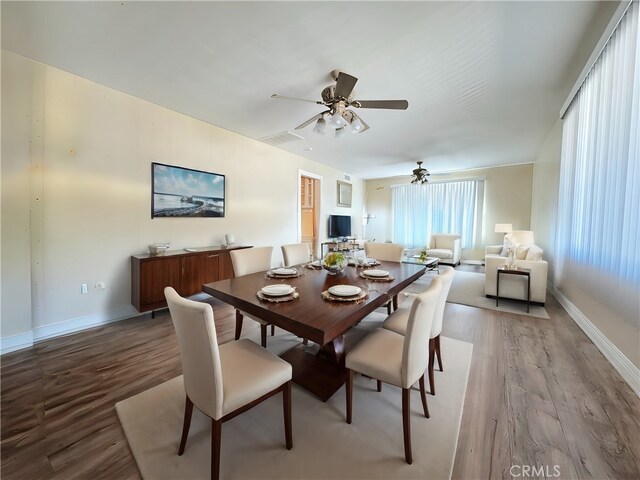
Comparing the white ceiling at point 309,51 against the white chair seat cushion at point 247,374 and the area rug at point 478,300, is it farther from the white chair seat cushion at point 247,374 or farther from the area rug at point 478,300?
the area rug at point 478,300

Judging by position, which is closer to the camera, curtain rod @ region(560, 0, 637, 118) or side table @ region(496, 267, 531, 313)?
curtain rod @ region(560, 0, 637, 118)

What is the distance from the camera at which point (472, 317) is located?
315 cm

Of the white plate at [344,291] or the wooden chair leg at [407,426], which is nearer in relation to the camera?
the wooden chair leg at [407,426]

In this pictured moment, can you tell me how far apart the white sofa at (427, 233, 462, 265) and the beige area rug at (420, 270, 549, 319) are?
109cm

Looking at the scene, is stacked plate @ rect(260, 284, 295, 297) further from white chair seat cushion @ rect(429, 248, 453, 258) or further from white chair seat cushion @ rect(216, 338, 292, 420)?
white chair seat cushion @ rect(429, 248, 453, 258)

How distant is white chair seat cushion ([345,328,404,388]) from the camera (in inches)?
52.7

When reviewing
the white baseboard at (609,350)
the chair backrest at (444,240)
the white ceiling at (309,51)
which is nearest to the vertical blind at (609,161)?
the white ceiling at (309,51)

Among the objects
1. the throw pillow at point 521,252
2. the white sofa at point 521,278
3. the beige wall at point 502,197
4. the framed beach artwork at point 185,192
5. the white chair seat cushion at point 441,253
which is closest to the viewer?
the framed beach artwork at point 185,192

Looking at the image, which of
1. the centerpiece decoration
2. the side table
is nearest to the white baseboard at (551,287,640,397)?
the side table

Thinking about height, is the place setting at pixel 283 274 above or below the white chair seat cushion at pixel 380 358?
above

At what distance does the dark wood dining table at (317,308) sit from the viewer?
1.21 m

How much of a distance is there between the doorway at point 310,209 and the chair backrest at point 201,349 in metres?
4.93

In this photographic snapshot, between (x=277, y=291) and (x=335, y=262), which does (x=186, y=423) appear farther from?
(x=335, y=262)

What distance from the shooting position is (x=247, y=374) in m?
1.25
